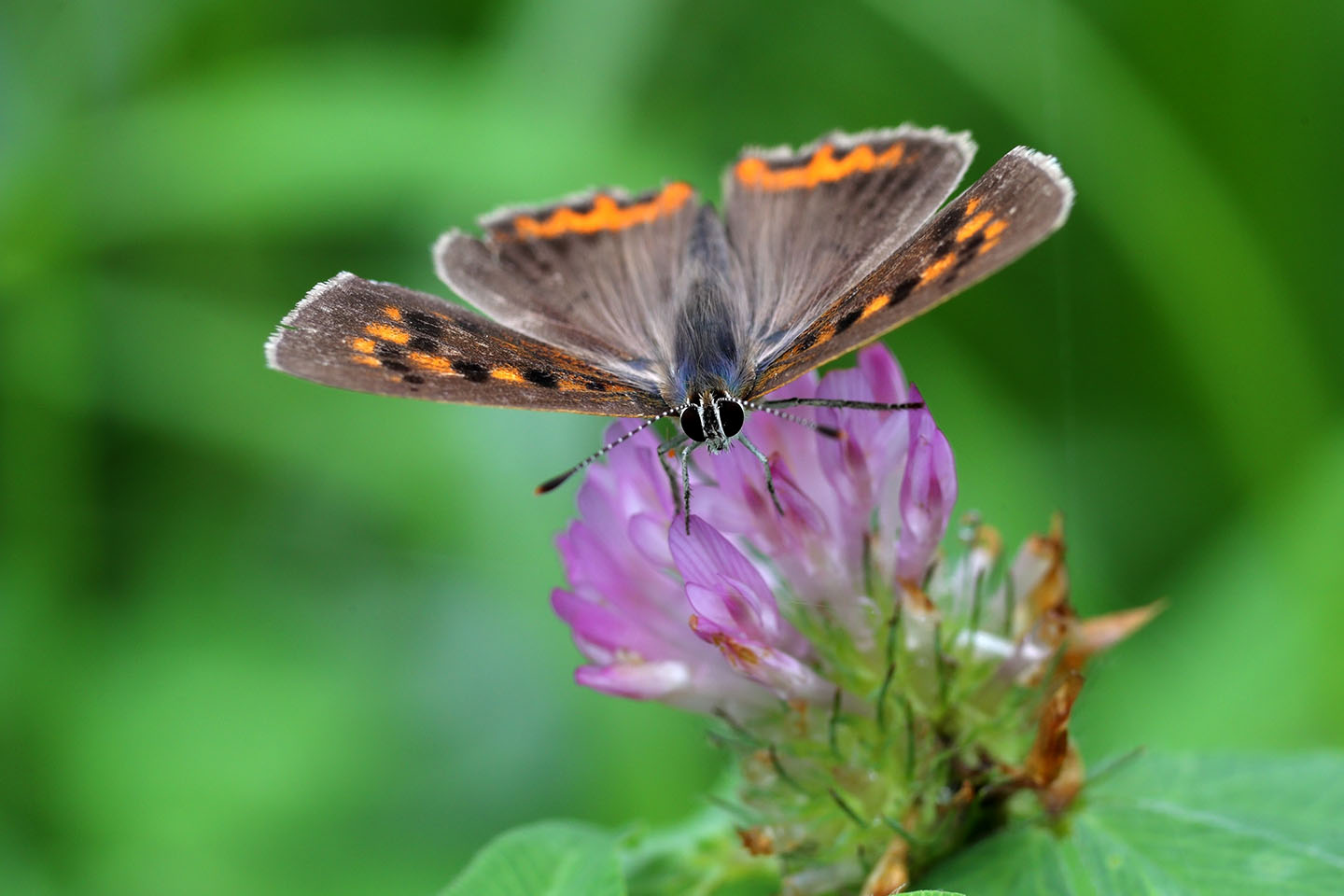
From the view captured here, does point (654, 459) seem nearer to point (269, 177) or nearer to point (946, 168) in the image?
point (946, 168)

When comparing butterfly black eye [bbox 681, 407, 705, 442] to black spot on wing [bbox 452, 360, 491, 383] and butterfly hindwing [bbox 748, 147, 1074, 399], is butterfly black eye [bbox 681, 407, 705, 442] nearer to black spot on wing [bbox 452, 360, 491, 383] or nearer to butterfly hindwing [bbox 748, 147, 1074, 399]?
butterfly hindwing [bbox 748, 147, 1074, 399]

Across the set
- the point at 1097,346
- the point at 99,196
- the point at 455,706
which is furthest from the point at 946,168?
the point at 99,196

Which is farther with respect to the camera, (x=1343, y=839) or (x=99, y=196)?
(x=99, y=196)

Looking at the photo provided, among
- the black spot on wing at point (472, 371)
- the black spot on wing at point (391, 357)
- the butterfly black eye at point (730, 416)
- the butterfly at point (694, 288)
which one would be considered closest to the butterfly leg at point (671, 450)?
the butterfly at point (694, 288)

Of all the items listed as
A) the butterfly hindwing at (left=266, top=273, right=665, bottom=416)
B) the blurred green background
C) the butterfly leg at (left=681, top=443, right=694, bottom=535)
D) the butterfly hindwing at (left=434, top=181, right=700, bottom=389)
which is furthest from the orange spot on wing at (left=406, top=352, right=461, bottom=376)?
the blurred green background

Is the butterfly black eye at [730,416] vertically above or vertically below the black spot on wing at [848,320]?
below

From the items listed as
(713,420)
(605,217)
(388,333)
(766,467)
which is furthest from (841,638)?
(605,217)

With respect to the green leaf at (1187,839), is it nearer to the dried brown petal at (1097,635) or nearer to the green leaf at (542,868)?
the dried brown petal at (1097,635)

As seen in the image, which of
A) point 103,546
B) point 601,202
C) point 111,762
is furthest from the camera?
point 103,546
